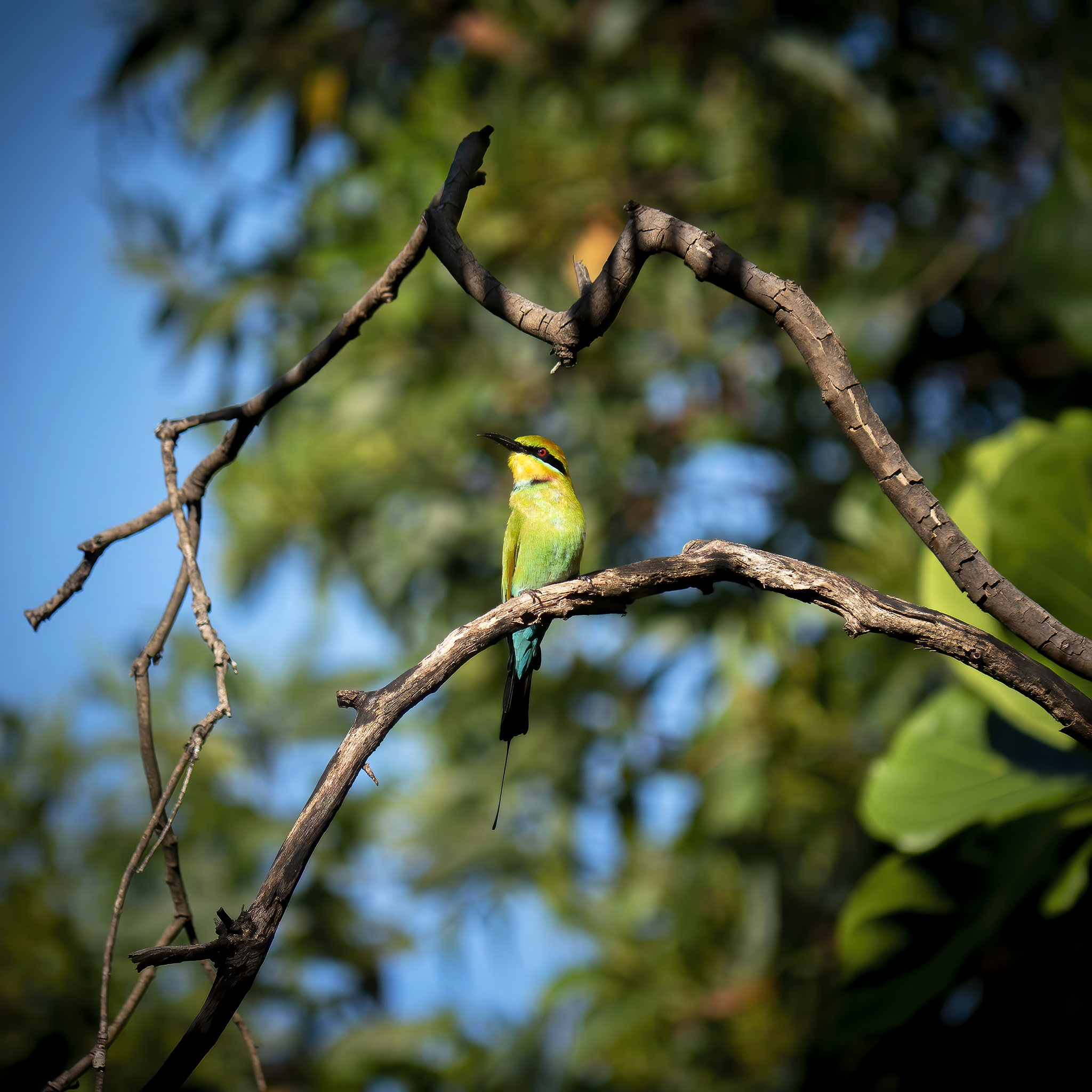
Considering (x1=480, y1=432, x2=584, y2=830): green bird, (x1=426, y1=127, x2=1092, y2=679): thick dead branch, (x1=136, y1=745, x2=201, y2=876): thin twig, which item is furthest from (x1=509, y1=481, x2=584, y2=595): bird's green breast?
(x1=136, y1=745, x2=201, y2=876): thin twig

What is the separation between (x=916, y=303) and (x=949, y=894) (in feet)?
7.55

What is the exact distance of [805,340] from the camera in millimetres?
1243

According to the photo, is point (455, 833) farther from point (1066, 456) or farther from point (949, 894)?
point (1066, 456)

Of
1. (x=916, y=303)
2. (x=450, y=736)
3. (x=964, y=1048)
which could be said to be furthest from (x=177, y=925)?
(x=916, y=303)

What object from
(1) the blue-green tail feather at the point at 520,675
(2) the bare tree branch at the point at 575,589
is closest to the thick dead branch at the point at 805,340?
(2) the bare tree branch at the point at 575,589

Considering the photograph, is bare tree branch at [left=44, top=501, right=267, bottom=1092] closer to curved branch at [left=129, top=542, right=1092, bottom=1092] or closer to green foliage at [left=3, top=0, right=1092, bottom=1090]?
curved branch at [left=129, top=542, right=1092, bottom=1092]

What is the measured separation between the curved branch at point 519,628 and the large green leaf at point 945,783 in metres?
1.06

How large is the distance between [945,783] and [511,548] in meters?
1.26

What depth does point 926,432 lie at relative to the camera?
13.4 feet

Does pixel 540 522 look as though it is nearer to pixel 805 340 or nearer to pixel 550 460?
pixel 550 460

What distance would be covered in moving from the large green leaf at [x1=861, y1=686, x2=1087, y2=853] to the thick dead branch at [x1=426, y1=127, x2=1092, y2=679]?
3.61 ft

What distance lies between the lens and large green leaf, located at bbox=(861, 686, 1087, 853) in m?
2.18

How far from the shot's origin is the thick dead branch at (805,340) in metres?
1.18

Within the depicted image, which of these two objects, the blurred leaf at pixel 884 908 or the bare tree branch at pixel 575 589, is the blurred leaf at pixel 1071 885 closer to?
the blurred leaf at pixel 884 908
